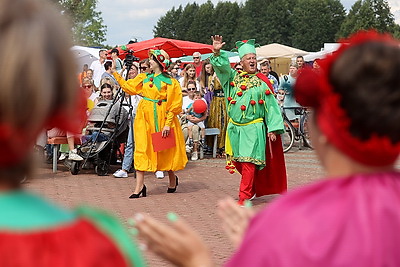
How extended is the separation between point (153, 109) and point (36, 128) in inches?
344

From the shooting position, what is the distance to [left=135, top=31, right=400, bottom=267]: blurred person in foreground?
1.87 meters

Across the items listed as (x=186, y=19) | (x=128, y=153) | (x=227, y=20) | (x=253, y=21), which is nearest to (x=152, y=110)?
(x=128, y=153)

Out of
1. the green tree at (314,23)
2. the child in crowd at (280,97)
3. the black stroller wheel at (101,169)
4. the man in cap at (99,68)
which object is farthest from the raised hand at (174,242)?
the green tree at (314,23)

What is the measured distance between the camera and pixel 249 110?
9.02 metres

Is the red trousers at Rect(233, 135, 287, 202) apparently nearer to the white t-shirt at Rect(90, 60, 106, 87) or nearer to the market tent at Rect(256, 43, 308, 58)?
the white t-shirt at Rect(90, 60, 106, 87)

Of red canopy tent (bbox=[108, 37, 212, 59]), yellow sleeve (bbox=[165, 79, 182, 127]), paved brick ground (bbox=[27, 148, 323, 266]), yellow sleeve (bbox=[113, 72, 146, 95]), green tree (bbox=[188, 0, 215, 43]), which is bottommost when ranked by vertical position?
paved brick ground (bbox=[27, 148, 323, 266])

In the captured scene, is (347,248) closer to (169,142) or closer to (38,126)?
(38,126)

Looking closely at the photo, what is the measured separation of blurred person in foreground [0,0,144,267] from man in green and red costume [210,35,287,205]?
24.6ft

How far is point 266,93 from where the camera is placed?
9039 millimetres

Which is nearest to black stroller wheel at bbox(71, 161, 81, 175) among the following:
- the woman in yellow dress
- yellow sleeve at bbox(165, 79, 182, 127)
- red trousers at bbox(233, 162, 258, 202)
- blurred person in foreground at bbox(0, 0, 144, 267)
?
the woman in yellow dress

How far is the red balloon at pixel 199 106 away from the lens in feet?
47.0

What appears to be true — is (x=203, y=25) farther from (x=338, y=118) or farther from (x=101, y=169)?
(x=338, y=118)

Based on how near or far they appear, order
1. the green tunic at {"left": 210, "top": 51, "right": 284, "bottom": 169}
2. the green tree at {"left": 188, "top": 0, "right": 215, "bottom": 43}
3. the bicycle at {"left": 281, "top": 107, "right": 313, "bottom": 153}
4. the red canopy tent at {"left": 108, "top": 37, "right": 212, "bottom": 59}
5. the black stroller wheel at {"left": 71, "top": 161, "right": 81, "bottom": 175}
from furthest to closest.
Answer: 1. the green tree at {"left": 188, "top": 0, "right": 215, "bottom": 43}
2. the red canopy tent at {"left": 108, "top": 37, "right": 212, "bottom": 59}
3. the bicycle at {"left": 281, "top": 107, "right": 313, "bottom": 153}
4. the black stroller wheel at {"left": 71, "top": 161, "right": 81, "bottom": 175}
5. the green tunic at {"left": 210, "top": 51, "right": 284, "bottom": 169}

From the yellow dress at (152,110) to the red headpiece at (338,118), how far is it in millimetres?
8016
